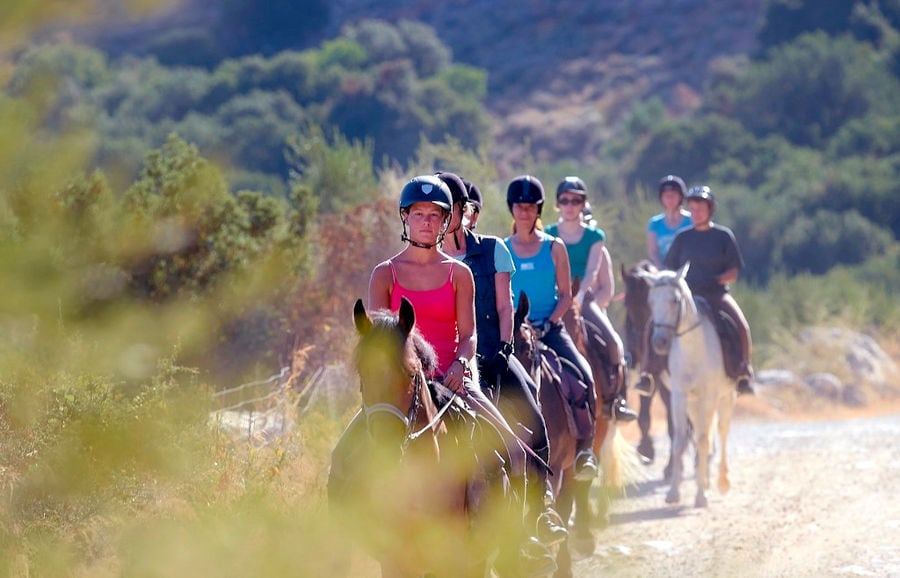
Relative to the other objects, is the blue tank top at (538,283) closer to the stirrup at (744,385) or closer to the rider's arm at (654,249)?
the stirrup at (744,385)

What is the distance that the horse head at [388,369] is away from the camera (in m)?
6.15

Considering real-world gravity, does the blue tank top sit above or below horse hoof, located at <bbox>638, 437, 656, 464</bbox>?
above

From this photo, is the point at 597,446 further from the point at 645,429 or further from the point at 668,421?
the point at 645,429

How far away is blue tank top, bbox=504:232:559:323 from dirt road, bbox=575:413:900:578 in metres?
2.04

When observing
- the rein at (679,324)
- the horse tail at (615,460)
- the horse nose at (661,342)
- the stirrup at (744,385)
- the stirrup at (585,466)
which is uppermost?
the rein at (679,324)

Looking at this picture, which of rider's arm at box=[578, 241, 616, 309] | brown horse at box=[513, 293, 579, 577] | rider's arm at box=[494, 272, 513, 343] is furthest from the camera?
rider's arm at box=[578, 241, 616, 309]

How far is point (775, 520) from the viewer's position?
12.5 metres

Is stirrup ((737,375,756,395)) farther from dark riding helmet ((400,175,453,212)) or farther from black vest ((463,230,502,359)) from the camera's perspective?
dark riding helmet ((400,175,453,212))

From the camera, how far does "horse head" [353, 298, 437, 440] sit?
6.15 m

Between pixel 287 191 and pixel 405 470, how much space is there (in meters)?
39.9

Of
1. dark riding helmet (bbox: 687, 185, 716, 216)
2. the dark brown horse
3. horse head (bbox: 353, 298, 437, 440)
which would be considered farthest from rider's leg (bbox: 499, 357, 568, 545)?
dark riding helmet (bbox: 687, 185, 716, 216)

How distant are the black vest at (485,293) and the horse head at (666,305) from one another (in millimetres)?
6056

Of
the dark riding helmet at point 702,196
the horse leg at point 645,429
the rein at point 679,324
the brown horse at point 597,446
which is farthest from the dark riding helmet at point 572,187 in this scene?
the horse leg at point 645,429

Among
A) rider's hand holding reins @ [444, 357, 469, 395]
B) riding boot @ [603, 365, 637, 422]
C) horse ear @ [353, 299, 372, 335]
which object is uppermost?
horse ear @ [353, 299, 372, 335]
